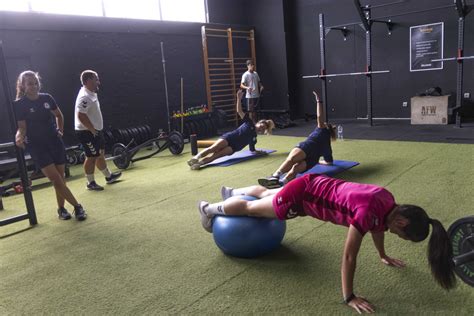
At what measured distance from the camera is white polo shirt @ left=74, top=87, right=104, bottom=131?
4.31 metres

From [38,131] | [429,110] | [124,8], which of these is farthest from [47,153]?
[429,110]

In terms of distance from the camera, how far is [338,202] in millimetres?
2035

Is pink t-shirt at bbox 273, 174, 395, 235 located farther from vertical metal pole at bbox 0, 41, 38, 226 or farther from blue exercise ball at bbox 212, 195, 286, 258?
vertical metal pole at bbox 0, 41, 38, 226

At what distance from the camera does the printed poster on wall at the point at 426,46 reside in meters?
7.87

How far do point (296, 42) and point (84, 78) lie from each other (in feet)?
21.6

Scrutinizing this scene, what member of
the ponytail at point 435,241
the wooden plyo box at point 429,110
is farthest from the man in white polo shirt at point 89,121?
the wooden plyo box at point 429,110

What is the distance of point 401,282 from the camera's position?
2160mm

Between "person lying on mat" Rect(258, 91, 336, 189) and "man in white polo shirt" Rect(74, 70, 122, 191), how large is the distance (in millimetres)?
1852

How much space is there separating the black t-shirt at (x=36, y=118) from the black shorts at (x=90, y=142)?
0.92 m

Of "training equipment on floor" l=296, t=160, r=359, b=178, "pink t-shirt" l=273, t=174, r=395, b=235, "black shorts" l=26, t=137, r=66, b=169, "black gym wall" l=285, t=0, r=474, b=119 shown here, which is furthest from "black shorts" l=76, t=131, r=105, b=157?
"black gym wall" l=285, t=0, r=474, b=119

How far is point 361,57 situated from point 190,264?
7546mm

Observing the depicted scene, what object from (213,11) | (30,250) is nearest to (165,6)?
(213,11)

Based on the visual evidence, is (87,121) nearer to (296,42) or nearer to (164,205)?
(164,205)

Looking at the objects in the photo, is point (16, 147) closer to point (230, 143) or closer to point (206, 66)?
point (230, 143)
